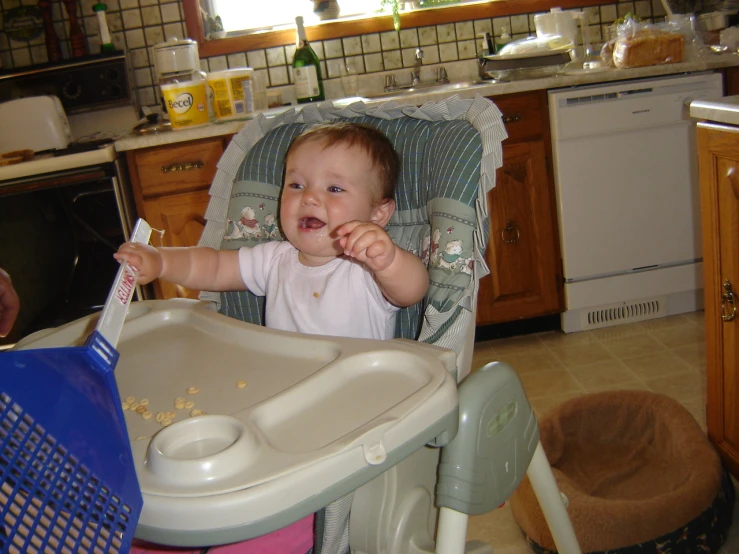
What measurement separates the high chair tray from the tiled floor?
51.5 inches

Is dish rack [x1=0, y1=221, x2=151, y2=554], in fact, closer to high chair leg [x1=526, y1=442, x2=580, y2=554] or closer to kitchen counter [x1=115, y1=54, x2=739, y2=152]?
high chair leg [x1=526, y1=442, x2=580, y2=554]

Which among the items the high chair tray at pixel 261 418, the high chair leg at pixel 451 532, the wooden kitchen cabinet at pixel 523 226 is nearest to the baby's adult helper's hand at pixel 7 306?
the high chair tray at pixel 261 418

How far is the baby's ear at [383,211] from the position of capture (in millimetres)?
1247

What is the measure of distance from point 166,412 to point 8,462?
0.28 m

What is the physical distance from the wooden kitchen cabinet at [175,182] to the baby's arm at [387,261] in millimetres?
1438

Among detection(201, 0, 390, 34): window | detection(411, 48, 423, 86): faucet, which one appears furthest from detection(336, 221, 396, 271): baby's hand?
detection(201, 0, 390, 34): window

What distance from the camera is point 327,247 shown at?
1230 millimetres

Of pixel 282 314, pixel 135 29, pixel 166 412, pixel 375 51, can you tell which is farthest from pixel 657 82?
pixel 166 412

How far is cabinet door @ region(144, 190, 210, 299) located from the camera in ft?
8.00

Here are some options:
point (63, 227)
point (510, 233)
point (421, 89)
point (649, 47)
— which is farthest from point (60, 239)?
point (649, 47)

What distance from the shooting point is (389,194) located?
1.26 m

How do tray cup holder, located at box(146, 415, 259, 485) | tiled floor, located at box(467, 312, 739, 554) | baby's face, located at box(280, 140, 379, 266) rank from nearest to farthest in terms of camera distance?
tray cup holder, located at box(146, 415, 259, 485)
baby's face, located at box(280, 140, 379, 266)
tiled floor, located at box(467, 312, 739, 554)

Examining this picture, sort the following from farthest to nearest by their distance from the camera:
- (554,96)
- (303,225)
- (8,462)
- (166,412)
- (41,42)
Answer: (41,42)
(554,96)
(303,225)
(166,412)
(8,462)

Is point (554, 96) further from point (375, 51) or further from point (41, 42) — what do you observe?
point (41, 42)
